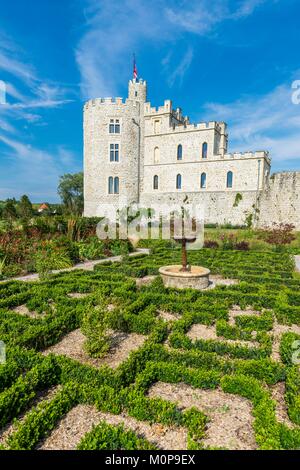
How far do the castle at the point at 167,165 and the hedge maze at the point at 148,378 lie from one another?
72.2 ft

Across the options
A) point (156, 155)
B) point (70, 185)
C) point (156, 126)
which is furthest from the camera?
point (70, 185)

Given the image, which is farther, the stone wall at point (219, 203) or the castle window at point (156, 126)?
the castle window at point (156, 126)

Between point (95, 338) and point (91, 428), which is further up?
point (95, 338)

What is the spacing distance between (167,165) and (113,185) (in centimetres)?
613

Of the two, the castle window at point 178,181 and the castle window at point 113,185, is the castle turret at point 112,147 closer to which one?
the castle window at point 113,185

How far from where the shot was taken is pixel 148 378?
151 inches

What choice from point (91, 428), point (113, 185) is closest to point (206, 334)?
point (91, 428)

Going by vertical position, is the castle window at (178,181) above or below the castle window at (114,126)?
below

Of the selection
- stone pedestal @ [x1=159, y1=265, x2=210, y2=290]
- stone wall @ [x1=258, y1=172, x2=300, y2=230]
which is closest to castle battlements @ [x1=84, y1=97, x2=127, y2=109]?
stone wall @ [x1=258, y1=172, x2=300, y2=230]

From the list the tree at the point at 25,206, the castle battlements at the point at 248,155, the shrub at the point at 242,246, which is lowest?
the shrub at the point at 242,246

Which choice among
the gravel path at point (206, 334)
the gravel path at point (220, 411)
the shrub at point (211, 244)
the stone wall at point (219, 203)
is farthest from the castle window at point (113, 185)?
the gravel path at point (220, 411)

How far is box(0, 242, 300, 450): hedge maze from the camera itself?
2.92m

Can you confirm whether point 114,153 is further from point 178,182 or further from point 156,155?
point 178,182

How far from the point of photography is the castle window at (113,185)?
96.7 feet
